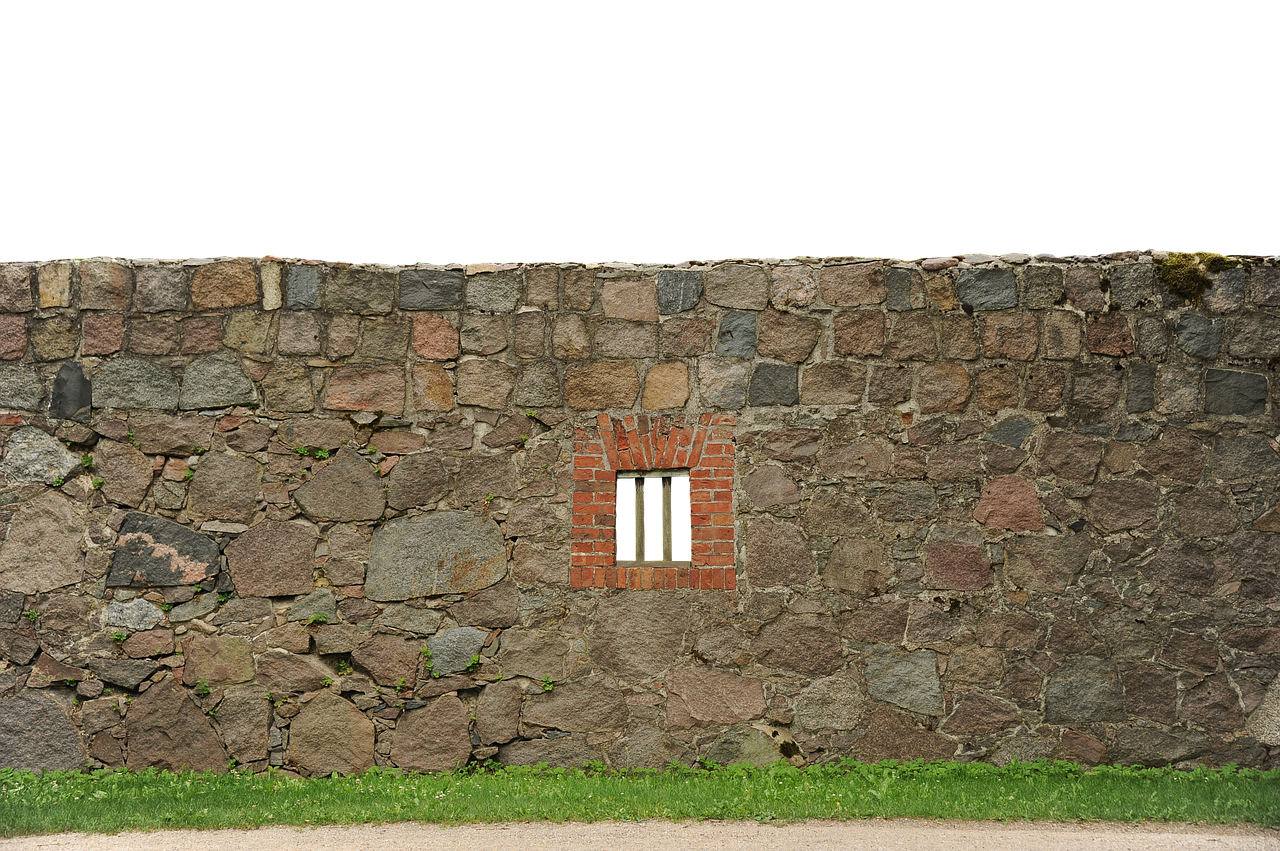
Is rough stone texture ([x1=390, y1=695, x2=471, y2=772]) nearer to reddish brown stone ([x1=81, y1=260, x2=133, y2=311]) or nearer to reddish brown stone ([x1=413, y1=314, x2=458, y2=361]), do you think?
reddish brown stone ([x1=413, y1=314, x2=458, y2=361])

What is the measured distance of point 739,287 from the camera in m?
6.64

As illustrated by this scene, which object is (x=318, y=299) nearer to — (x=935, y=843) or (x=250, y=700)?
(x=250, y=700)

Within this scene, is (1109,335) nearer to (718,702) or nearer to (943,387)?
(943,387)

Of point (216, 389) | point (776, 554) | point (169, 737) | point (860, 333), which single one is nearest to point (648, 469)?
point (776, 554)

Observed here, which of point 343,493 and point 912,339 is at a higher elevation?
point 912,339

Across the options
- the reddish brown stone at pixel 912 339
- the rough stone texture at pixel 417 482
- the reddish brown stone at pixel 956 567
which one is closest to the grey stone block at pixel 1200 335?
the reddish brown stone at pixel 912 339

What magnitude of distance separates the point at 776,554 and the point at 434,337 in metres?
2.63

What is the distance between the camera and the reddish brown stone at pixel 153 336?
6.59 meters

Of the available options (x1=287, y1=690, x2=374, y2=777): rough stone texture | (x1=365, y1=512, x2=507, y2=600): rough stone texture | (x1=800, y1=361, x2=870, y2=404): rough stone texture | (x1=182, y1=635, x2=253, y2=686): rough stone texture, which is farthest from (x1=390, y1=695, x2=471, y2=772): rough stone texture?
(x1=800, y1=361, x2=870, y2=404): rough stone texture

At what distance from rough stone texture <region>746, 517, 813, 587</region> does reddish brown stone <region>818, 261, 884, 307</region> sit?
1.52 m

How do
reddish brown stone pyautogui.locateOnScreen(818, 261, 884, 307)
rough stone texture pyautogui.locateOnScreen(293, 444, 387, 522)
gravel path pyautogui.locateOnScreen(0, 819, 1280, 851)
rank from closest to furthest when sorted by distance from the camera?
gravel path pyautogui.locateOnScreen(0, 819, 1280, 851)
rough stone texture pyautogui.locateOnScreen(293, 444, 387, 522)
reddish brown stone pyautogui.locateOnScreen(818, 261, 884, 307)

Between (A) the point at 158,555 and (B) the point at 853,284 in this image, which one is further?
(B) the point at 853,284

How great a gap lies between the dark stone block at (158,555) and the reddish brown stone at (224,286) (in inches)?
57.2

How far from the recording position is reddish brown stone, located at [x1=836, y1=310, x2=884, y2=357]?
258 inches
